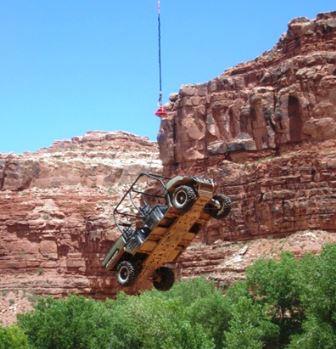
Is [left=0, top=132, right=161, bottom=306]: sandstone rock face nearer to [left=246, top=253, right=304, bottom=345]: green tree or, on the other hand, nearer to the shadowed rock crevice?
the shadowed rock crevice

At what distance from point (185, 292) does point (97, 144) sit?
9163 cm

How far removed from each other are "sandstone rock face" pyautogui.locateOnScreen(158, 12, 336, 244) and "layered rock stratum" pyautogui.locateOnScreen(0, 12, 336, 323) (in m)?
0.09

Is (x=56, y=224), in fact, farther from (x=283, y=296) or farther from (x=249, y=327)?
(x=249, y=327)

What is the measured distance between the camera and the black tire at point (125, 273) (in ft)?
78.2

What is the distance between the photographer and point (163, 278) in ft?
83.2

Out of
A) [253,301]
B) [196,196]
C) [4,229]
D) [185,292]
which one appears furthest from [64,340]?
[4,229]

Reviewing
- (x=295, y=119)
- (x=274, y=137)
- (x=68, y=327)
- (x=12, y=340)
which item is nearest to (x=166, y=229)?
(x=12, y=340)

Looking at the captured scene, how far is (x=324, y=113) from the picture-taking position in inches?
2721

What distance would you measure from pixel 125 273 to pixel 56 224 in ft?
A: 235

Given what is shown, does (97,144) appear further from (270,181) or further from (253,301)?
(253,301)

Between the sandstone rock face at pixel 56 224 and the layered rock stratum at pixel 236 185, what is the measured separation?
0.14 metres

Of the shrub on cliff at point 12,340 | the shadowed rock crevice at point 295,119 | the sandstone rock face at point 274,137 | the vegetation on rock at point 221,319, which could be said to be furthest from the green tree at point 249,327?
the shadowed rock crevice at point 295,119

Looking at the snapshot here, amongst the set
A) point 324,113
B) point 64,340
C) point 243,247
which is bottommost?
point 64,340

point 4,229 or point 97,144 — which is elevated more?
point 97,144
